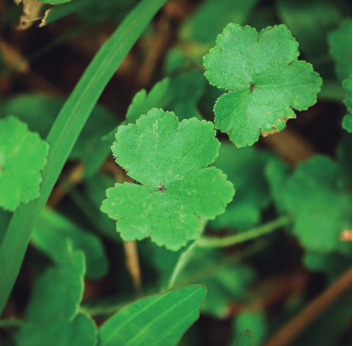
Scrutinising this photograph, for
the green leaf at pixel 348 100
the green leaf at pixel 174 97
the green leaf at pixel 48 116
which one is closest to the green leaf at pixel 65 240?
the green leaf at pixel 48 116

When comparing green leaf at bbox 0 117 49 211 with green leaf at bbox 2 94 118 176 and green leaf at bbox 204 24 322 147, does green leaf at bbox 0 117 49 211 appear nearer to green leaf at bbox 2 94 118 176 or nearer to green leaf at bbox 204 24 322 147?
green leaf at bbox 2 94 118 176

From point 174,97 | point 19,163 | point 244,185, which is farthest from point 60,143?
point 244,185

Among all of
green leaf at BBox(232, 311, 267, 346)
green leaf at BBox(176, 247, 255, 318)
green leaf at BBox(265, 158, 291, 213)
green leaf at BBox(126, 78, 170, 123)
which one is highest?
green leaf at BBox(126, 78, 170, 123)

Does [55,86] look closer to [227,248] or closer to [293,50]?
[227,248]

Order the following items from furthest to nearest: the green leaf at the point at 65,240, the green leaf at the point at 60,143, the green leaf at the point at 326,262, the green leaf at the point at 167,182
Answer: the green leaf at the point at 326,262, the green leaf at the point at 65,240, the green leaf at the point at 60,143, the green leaf at the point at 167,182

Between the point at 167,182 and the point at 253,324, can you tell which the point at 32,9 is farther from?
the point at 253,324

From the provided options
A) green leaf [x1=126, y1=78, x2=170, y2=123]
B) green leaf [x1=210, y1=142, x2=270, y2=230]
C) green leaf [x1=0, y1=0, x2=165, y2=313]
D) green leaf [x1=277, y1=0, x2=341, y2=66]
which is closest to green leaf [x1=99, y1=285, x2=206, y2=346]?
green leaf [x1=0, y1=0, x2=165, y2=313]

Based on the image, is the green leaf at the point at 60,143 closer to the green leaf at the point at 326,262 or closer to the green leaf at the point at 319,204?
the green leaf at the point at 319,204
